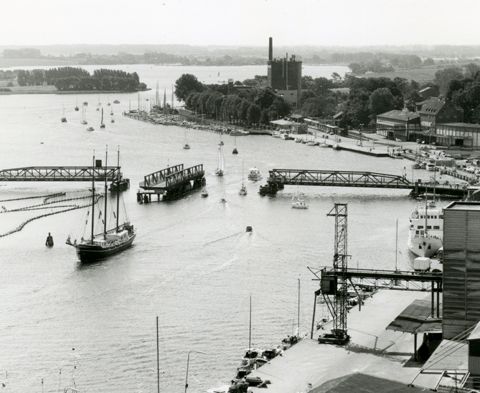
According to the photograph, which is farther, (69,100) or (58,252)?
(69,100)

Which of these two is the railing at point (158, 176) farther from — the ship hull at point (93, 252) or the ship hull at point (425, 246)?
the ship hull at point (425, 246)

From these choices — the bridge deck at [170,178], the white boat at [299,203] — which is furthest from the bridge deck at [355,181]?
the bridge deck at [170,178]

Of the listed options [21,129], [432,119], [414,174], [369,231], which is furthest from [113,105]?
[369,231]

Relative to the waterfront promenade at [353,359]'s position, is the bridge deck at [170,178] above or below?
above

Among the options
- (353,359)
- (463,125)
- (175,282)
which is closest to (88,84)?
(463,125)

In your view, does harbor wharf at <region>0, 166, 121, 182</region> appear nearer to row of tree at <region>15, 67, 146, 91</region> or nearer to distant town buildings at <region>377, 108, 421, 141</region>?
distant town buildings at <region>377, 108, 421, 141</region>

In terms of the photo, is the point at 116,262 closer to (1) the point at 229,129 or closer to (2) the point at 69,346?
(2) the point at 69,346

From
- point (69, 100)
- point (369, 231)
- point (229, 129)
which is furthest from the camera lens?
point (69, 100)
